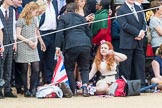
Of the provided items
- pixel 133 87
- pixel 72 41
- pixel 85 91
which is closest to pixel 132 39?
pixel 133 87

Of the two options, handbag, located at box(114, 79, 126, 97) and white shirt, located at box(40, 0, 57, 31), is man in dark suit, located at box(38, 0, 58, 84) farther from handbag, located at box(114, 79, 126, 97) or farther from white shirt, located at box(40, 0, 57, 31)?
handbag, located at box(114, 79, 126, 97)

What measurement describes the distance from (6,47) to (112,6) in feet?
10.9

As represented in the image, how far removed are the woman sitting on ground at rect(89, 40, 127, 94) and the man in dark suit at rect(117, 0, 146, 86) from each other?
25 centimetres

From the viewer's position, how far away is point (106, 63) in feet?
35.1

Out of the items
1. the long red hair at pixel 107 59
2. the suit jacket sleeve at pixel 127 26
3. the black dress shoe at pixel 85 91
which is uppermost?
the suit jacket sleeve at pixel 127 26

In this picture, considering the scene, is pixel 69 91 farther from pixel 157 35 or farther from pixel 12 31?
pixel 157 35

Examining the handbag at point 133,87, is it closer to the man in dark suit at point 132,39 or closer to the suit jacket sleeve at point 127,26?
the man in dark suit at point 132,39

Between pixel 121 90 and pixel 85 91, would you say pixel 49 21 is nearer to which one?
pixel 85 91

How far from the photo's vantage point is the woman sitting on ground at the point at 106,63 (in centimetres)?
1066

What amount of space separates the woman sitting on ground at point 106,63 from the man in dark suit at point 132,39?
0.81 ft

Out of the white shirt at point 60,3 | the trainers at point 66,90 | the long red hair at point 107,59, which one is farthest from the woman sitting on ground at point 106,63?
the white shirt at point 60,3

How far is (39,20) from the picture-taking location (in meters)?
10.9

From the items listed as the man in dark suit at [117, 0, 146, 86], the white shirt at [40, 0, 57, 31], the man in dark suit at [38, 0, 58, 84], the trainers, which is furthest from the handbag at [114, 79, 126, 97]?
the white shirt at [40, 0, 57, 31]

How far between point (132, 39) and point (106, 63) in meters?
0.73
